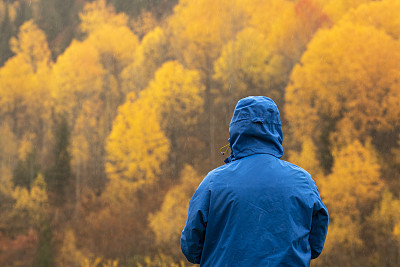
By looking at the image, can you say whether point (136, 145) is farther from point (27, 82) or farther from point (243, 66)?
point (27, 82)

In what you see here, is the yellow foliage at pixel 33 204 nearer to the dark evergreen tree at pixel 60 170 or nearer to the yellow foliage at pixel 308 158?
the dark evergreen tree at pixel 60 170

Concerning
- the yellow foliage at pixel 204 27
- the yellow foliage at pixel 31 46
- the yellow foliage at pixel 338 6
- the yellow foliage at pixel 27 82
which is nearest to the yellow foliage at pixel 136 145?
the yellow foliage at pixel 204 27

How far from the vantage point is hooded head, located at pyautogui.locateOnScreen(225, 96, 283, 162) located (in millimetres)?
1485

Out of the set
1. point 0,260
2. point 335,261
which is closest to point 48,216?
point 0,260

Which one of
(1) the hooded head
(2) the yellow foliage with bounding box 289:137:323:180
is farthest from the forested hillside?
(1) the hooded head

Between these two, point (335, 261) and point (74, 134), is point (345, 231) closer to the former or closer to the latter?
point (335, 261)

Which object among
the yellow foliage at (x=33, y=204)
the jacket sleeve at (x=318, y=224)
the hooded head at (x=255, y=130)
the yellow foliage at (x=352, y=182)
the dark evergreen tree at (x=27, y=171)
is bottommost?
the yellow foliage at (x=33, y=204)

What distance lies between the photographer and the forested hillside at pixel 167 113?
457cm

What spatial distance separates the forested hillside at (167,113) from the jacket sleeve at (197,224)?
343 centimetres

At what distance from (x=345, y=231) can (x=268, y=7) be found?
107 inches

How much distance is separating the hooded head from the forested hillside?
11.0 ft

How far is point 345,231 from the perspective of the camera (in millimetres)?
4484

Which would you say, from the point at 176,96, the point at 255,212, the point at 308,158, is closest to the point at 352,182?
the point at 308,158

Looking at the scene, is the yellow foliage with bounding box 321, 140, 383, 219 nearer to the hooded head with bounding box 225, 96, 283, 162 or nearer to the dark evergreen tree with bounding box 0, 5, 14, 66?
the hooded head with bounding box 225, 96, 283, 162
